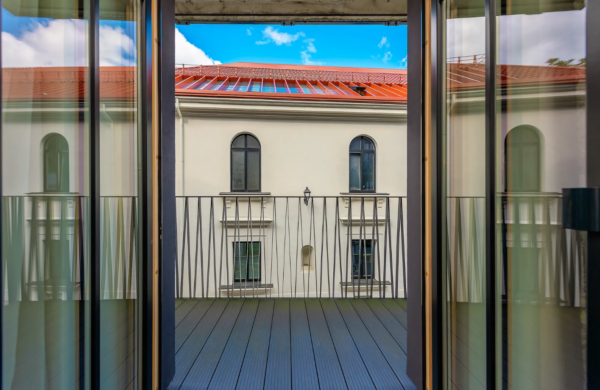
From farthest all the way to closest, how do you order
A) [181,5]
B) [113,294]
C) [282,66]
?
[282,66]
[181,5]
[113,294]

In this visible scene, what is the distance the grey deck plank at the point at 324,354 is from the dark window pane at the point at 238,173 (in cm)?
514

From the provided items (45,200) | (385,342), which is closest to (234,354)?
(385,342)

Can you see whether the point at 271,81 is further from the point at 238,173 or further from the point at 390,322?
the point at 390,322

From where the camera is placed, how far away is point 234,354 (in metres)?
1.76

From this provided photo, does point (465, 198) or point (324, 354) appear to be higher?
point (465, 198)

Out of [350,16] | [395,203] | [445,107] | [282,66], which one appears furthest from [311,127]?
[445,107]

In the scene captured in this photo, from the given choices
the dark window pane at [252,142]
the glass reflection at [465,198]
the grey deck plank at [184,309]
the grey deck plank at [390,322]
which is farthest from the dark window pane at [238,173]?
the glass reflection at [465,198]

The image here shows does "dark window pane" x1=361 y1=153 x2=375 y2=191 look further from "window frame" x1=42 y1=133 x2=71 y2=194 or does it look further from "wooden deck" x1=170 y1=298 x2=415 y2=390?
"window frame" x1=42 y1=133 x2=71 y2=194

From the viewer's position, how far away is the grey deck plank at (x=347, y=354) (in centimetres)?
151

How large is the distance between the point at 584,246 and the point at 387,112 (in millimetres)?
6898

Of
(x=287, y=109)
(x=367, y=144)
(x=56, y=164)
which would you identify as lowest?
(x=56, y=164)

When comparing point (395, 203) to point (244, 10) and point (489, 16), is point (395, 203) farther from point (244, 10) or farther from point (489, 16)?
point (489, 16)

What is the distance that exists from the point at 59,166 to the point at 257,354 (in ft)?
5.04

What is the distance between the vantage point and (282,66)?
374 inches
